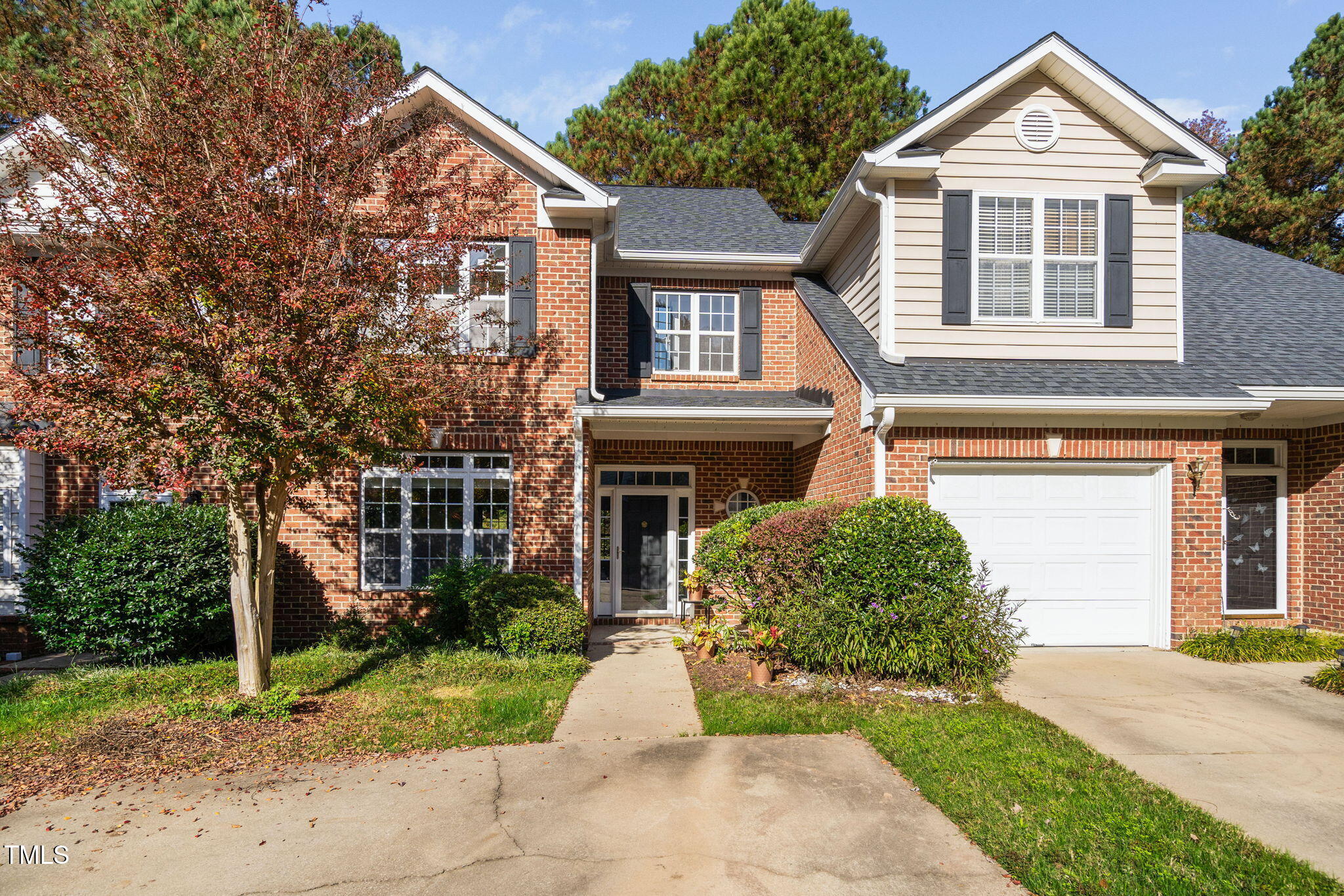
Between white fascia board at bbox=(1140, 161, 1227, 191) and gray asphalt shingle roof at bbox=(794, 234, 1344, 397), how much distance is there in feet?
6.76

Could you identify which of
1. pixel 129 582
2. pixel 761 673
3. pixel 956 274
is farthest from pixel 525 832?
pixel 956 274

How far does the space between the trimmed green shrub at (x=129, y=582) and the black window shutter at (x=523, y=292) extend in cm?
423

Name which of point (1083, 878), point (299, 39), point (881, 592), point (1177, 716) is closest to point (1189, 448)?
point (1177, 716)

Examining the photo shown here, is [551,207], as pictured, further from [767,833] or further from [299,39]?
[767,833]

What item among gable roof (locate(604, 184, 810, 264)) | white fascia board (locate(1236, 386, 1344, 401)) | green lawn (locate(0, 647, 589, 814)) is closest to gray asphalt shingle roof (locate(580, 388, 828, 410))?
gable roof (locate(604, 184, 810, 264))

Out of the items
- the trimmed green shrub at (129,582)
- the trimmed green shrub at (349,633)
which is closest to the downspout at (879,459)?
the trimmed green shrub at (349,633)

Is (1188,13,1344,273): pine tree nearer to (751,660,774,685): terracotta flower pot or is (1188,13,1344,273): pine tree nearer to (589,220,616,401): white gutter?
(589,220,616,401): white gutter

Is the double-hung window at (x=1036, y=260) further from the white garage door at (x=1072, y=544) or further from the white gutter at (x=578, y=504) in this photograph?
the white gutter at (x=578, y=504)

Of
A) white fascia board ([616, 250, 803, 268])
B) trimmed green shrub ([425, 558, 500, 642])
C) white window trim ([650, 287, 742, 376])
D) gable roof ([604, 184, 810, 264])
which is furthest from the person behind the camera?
white window trim ([650, 287, 742, 376])

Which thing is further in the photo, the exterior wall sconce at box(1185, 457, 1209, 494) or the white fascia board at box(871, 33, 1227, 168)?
the white fascia board at box(871, 33, 1227, 168)

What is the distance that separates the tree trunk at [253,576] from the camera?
6.46 metres

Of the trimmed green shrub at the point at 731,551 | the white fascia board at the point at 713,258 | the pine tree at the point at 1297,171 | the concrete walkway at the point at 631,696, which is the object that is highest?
the pine tree at the point at 1297,171

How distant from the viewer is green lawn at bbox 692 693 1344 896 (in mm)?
3559

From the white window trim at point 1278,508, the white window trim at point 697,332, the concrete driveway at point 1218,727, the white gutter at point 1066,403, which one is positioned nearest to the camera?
the concrete driveway at point 1218,727
